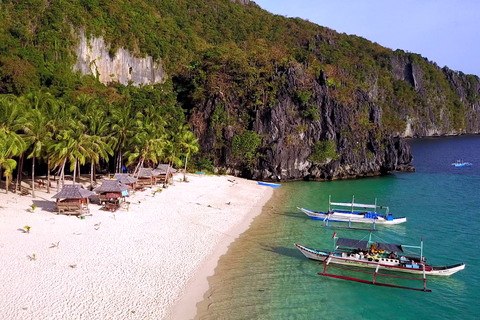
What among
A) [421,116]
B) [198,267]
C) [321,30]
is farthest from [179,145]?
[421,116]

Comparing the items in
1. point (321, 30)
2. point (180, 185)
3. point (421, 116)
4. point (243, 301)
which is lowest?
point (243, 301)

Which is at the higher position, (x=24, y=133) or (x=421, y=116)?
(x=421, y=116)

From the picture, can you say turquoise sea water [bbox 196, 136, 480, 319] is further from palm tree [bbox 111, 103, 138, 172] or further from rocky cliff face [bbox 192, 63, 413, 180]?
palm tree [bbox 111, 103, 138, 172]

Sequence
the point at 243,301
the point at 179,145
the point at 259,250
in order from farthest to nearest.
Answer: the point at 179,145, the point at 259,250, the point at 243,301

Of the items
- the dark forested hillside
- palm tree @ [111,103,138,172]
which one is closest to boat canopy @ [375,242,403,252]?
palm tree @ [111,103,138,172]

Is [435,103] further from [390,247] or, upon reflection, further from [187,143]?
[390,247]

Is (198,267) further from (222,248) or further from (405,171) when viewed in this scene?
(405,171)
